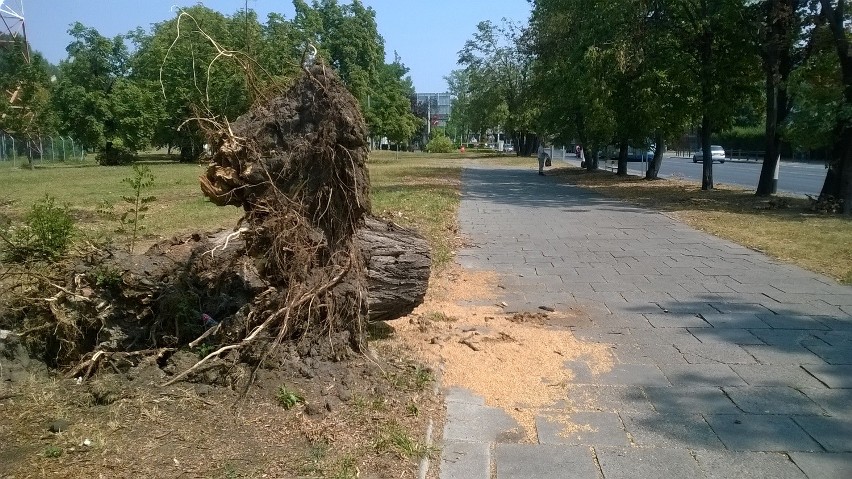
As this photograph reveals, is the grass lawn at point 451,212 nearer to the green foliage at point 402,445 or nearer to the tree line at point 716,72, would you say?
the tree line at point 716,72

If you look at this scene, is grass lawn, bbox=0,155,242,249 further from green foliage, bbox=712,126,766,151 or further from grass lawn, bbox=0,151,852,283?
green foliage, bbox=712,126,766,151

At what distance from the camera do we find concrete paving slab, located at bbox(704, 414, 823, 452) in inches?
163

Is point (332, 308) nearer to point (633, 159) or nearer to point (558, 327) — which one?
point (558, 327)

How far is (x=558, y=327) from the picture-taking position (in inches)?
261

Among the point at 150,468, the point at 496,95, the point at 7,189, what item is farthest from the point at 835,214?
the point at 496,95

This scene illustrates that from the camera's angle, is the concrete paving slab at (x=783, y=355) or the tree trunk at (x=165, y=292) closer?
the tree trunk at (x=165, y=292)

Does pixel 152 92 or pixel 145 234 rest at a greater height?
pixel 152 92

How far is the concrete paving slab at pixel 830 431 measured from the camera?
4148 millimetres

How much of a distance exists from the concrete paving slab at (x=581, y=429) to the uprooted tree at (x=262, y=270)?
146 centimetres

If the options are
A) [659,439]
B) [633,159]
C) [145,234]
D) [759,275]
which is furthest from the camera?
[633,159]

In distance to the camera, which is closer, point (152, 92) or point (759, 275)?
point (759, 275)

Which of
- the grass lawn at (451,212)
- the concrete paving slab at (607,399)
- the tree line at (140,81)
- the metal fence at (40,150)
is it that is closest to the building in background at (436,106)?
the tree line at (140,81)

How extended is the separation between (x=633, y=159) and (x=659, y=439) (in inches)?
2070

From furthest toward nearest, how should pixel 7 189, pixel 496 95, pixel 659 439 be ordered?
pixel 496 95, pixel 7 189, pixel 659 439
